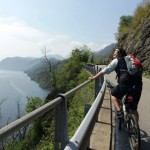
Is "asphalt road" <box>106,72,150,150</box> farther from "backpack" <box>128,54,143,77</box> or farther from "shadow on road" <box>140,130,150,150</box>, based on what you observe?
"backpack" <box>128,54,143,77</box>

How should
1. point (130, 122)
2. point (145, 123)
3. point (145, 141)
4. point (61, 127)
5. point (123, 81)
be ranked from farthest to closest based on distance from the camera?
1. point (145, 123)
2. point (145, 141)
3. point (123, 81)
4. point (130, 122)
5. point (61, 127)

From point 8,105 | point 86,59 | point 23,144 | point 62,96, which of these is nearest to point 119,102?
point 62,96

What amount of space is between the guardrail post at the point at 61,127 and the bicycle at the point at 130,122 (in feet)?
7.30

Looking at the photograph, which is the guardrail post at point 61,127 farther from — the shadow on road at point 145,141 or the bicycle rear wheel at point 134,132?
the shadow on road at point 145,141

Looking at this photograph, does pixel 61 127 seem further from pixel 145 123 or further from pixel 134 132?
pixel 145 123

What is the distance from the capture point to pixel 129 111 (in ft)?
21.5

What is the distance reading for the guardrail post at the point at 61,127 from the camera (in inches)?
146

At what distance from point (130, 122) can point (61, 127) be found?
2.85 m

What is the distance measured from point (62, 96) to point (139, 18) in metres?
56.7

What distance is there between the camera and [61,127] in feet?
12.5

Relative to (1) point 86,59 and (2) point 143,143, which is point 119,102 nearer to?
(2) point 143,143

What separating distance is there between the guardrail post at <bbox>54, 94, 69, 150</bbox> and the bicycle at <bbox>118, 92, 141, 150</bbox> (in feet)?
7.30

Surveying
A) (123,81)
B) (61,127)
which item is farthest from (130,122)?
(61,127)

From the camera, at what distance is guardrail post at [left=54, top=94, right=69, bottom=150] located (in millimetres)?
3716
